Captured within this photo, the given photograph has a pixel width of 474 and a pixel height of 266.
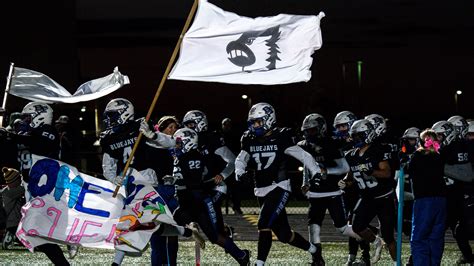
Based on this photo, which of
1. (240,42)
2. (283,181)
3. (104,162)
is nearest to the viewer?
(240,42)

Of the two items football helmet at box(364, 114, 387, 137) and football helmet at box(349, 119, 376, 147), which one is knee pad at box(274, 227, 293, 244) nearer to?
football helmet at box(349, 119, 376, 147)

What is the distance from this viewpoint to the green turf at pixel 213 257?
14805 millimetres

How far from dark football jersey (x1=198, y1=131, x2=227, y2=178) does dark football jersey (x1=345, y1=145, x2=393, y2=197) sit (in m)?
2.11

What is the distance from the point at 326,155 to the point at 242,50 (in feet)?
11.9

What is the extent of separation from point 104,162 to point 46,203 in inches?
39.1

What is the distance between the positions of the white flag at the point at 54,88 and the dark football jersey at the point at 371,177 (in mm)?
3338

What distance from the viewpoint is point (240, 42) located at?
1125cm

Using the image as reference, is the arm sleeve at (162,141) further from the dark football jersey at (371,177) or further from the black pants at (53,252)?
the dark football jersey at (371,177)

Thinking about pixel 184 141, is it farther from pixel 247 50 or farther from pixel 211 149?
pixel 247 50

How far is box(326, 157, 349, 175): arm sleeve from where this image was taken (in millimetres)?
14305

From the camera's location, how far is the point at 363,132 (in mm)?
13500

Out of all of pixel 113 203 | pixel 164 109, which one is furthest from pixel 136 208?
pixel 164 109

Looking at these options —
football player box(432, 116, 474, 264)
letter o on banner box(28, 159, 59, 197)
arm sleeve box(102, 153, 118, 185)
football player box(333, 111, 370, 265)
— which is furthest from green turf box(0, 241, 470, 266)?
letter o on banner box(28, 159, 59, 197)

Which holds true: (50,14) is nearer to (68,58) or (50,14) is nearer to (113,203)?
(68,58)
